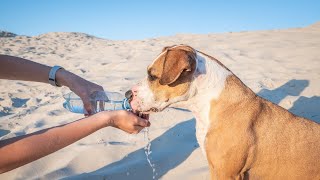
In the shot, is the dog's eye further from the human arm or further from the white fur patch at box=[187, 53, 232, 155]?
the human arm

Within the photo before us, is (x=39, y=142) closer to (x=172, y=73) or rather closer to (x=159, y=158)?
(x=172, y=73)

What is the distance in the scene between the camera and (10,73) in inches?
147

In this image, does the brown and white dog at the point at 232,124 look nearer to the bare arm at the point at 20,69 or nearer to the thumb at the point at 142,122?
the thumb at the point at 142,122

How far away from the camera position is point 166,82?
9.87 ft

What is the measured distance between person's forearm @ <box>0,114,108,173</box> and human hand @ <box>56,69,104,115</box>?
2.50 ft

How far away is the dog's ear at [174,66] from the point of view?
298 centimetres

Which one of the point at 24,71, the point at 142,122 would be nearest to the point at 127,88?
the point at 24,71

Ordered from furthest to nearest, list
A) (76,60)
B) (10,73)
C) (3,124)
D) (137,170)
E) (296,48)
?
1. (76,60)
2. (296,48)
3. (3,124)
4. (137,170)
5. (10,73)

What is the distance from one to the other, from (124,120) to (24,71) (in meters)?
1.44

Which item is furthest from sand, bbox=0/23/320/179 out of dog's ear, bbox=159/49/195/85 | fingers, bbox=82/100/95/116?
dog's ear, bbox=159/49/195/85

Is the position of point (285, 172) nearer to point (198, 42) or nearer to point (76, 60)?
point (76, 60)

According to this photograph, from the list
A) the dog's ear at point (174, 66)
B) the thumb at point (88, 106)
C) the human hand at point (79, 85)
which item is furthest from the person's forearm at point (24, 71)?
the dog's ear at point (174, 66)

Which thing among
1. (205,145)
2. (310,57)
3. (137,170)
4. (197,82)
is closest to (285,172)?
(205,145)

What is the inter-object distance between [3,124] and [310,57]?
8875 millimetres
